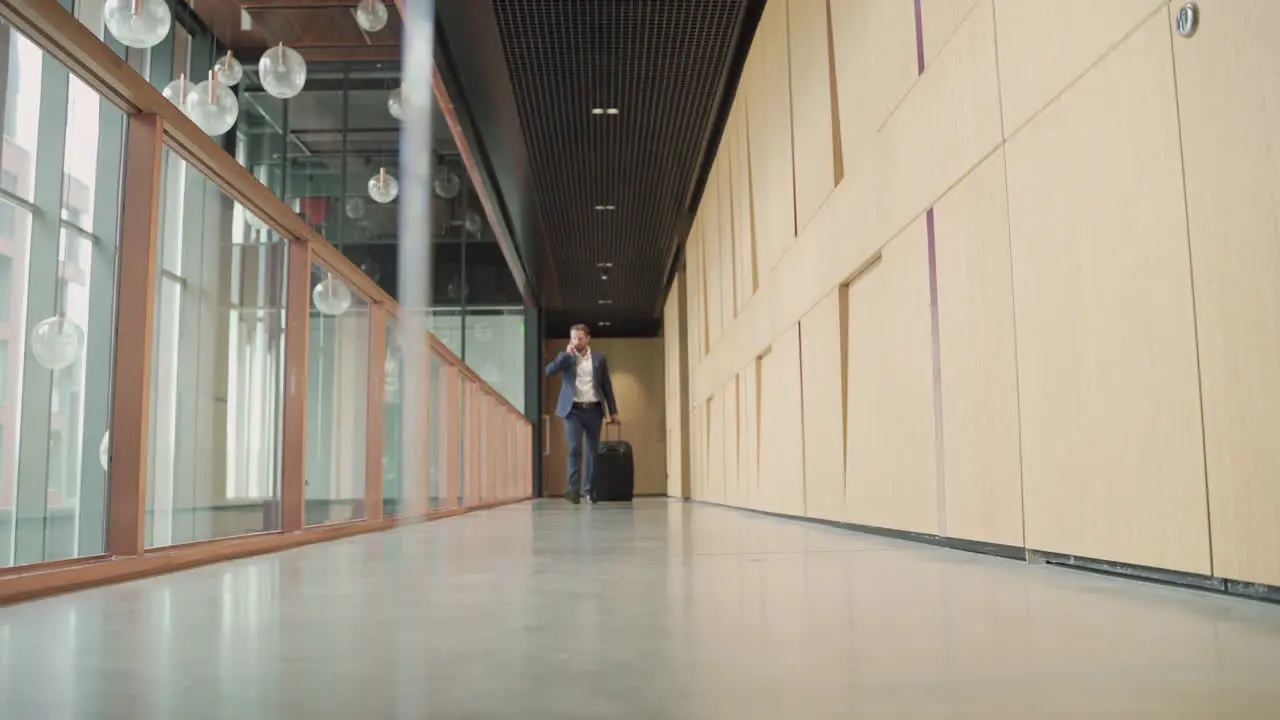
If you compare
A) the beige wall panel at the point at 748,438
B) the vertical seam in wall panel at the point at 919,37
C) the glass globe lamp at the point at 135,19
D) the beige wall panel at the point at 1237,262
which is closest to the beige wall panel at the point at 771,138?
the beige wall panel at the point at 748,438

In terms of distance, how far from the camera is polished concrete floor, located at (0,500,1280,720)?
66cm

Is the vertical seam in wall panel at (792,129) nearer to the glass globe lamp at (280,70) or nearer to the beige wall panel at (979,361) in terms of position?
the beige wall panel at (979,361)

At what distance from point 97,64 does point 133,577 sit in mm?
947

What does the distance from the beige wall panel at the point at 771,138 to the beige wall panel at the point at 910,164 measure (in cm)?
46

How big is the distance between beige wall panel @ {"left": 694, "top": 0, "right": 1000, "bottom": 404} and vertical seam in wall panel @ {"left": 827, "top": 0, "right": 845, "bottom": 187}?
0.12 m

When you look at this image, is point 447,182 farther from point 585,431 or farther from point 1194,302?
point 1194,302

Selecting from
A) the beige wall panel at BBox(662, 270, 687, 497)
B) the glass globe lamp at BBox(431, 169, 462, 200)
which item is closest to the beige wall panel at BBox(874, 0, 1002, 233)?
the glass globe lamp at BBox(431, 169, 462, 200)

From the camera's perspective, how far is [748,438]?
6812 millimetres

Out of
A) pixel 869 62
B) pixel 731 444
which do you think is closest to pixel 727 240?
pixel 731 444

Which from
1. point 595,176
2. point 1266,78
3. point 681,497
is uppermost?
point 595,176

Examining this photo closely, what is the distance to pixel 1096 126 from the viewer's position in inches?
70.1

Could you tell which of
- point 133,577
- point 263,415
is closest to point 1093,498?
point 133,577

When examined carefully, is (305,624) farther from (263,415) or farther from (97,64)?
(263,415)

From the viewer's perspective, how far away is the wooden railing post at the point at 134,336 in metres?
1.87
